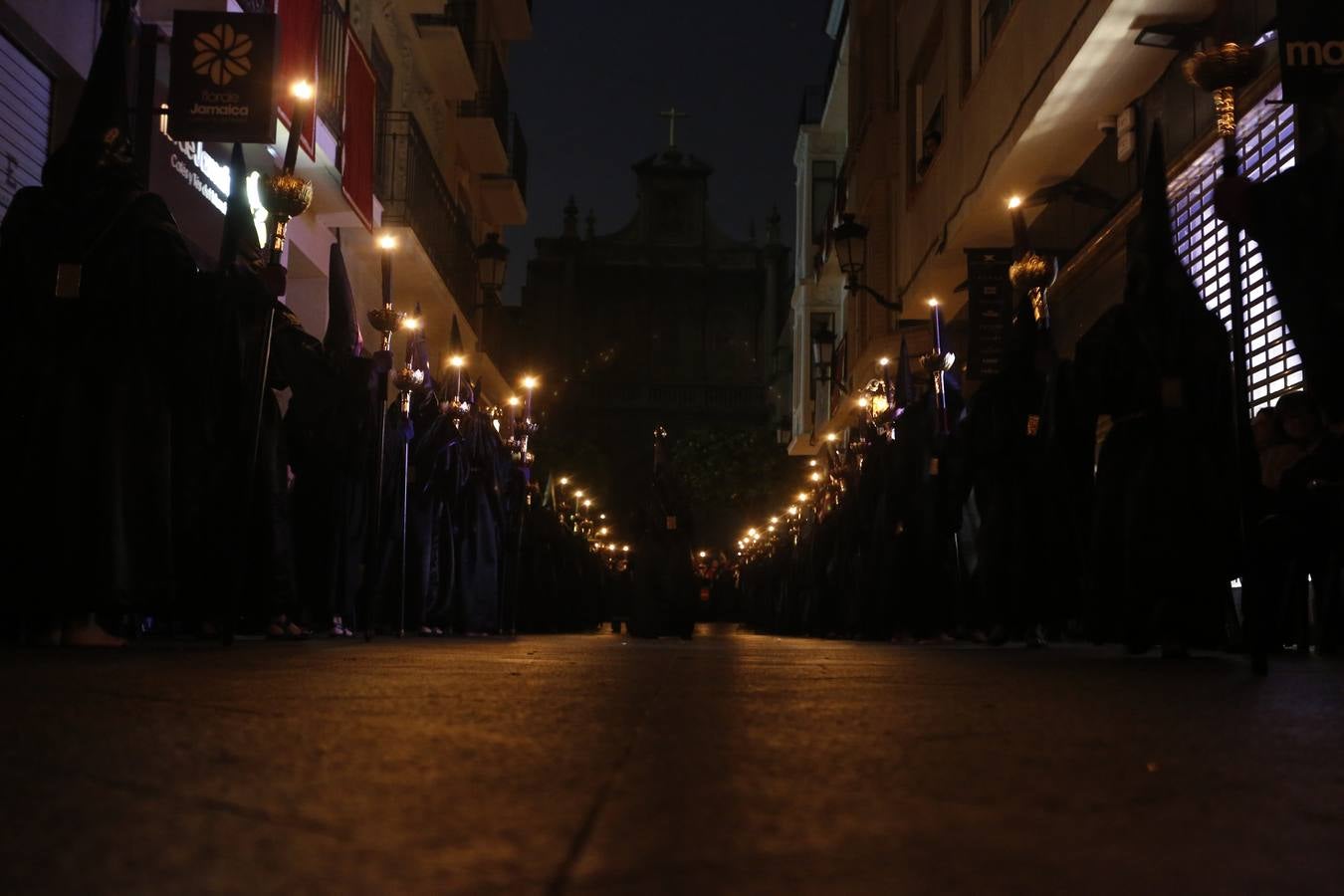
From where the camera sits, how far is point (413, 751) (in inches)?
82.9

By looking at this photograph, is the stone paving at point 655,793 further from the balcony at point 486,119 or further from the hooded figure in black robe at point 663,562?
the balcony at point 486,119

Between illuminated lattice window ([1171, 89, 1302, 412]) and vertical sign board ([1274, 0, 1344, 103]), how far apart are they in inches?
89.8

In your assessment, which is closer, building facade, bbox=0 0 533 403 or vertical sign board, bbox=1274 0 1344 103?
vertical sign board, bbox=1274 0 1344 103

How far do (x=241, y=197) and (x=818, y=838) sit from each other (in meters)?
8.53

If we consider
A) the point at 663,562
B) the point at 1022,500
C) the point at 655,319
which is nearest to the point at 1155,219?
the point at 1022,500

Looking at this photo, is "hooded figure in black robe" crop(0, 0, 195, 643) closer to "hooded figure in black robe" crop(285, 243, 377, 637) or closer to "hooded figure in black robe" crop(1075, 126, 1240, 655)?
"hooded figure in black robe" crop(285, 243, 377, 637)

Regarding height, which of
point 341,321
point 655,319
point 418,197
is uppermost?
point 655,319

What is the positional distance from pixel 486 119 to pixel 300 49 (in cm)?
1538

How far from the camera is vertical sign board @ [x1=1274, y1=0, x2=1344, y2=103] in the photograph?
890 cm

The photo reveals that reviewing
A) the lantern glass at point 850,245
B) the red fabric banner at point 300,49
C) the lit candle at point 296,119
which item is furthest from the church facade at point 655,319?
the lit candle at point 296,119

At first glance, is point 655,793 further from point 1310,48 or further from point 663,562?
point 663,562

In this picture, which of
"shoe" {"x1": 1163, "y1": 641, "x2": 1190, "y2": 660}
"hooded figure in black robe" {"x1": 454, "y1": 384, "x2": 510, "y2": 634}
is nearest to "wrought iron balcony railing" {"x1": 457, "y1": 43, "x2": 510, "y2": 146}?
"hooded figure in black robe" {"x1": 454, "y1": 384, "x2": 510, "y2": 634}

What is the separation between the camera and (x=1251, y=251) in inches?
447

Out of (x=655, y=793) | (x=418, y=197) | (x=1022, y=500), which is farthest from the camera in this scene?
(x=418, y=197)
